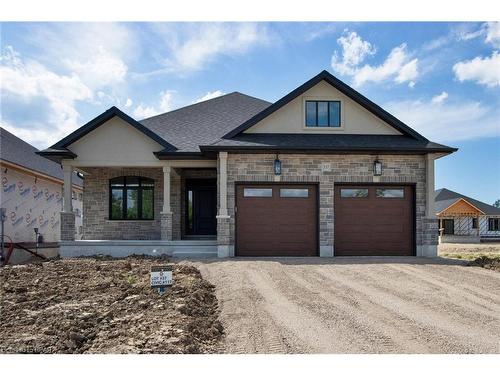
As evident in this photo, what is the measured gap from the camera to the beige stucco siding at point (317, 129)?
1253 cm

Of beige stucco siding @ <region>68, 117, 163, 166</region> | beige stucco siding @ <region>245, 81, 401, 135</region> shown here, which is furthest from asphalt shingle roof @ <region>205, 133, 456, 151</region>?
beige stucco siding @ <region>68, 117, 163, 166</region>

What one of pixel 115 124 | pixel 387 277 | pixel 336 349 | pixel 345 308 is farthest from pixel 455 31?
pixel 115 124

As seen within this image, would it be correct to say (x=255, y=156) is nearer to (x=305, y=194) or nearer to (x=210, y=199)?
(x=305, y=194)

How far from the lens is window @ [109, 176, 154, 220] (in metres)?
14.5

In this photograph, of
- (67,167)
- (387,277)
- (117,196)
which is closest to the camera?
(387,277)

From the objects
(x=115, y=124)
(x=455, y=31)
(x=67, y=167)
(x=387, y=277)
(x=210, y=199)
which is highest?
(x=455, y=31)

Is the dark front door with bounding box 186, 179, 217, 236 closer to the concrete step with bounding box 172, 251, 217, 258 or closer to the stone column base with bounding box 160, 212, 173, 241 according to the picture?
the stone column base with bounding box 160, 212, 173, 241

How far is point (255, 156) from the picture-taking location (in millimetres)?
11695

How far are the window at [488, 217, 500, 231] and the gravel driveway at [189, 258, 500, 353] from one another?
89.1 feet

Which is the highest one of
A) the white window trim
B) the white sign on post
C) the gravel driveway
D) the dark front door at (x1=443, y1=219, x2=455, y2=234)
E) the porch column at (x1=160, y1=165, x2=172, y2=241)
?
the white window trim

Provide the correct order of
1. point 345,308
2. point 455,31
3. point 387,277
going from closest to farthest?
point 345,308, point 387,277, point 455,31

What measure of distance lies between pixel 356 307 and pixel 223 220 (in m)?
6.16

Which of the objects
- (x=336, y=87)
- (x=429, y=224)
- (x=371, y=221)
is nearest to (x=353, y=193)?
(x=371, y=221)

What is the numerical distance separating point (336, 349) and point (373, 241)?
8.27m
